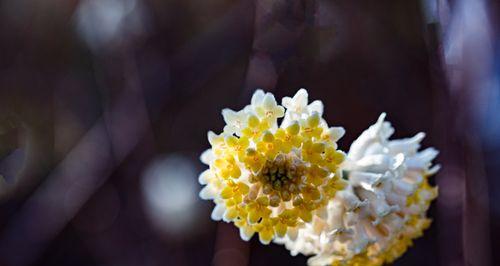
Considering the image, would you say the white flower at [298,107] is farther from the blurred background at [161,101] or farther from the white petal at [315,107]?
the blurred background at [161,101]

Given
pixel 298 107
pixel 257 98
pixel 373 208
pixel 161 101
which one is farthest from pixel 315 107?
pixel 161 101

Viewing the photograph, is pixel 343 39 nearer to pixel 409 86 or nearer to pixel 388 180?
pixel 409 86

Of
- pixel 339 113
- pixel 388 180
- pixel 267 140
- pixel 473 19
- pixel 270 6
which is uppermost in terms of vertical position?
pixel 270 6

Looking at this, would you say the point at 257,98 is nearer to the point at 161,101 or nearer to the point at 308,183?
the point at 308,183

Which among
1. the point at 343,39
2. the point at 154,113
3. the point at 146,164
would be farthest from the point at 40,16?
the point at 343,39

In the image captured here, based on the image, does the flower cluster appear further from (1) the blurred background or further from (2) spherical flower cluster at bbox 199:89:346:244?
(1) the blurred background

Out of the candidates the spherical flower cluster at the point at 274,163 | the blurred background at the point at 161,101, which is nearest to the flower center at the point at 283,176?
the spherical flower cluster at the point at 274,163
